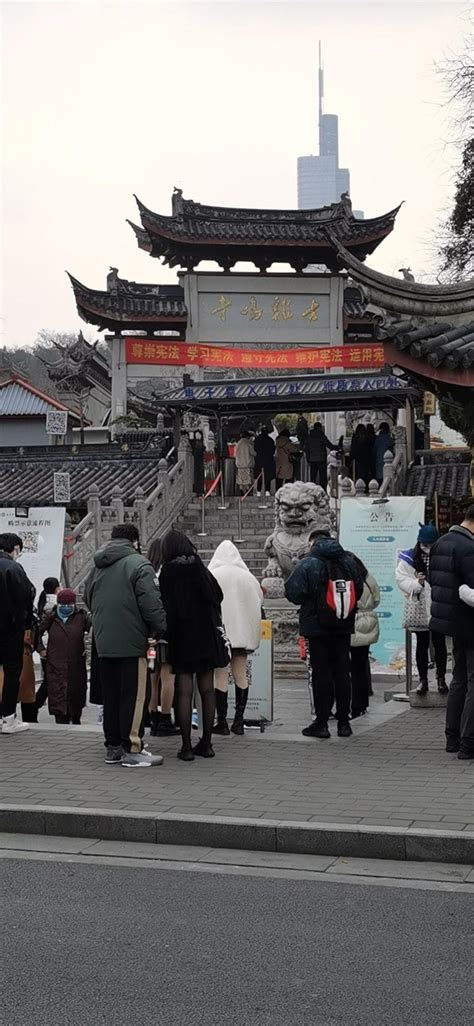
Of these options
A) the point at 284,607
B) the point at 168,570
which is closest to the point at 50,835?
the point at 168,570

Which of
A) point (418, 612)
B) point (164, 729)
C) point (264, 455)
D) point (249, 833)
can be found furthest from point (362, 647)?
point (264, 455)

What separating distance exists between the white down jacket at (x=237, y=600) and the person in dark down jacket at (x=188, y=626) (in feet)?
3.49

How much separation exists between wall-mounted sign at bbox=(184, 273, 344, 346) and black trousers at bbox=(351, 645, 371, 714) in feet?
82.1

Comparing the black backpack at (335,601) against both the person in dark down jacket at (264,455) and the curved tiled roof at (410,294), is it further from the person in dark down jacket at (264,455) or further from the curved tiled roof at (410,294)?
the person in dark down jacket at (264,455)

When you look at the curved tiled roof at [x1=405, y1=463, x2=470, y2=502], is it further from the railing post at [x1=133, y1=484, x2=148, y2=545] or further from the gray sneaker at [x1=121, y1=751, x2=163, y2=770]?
the gray sneaker at [x1=121, y1=751, x2=163, y2=770]

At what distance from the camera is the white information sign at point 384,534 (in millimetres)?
14962

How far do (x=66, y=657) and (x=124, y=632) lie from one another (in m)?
2.53

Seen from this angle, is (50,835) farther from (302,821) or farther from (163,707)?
(163,707)

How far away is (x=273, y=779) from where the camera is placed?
311 inches

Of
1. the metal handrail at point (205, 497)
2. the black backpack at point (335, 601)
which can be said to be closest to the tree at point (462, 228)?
the metal handrail at point (205, 497)

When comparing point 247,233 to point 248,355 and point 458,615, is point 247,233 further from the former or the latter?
point 458,615

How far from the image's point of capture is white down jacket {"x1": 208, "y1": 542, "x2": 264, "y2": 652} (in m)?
9.76

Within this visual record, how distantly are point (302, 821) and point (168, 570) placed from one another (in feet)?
8.23

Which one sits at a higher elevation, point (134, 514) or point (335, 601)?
point (134, 514)
